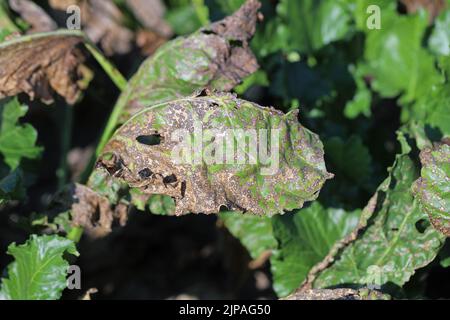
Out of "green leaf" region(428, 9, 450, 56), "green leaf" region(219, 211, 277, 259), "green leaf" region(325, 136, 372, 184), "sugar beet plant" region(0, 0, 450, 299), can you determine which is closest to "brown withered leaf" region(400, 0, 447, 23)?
"sugar beet plant" region(0, 0, 450, 299)

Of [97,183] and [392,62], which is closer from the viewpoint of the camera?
[97,183]

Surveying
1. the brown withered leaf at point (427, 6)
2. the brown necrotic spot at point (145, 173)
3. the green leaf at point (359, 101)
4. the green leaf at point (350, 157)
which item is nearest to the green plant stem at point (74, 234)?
the brown necrotic spot at point (145, 173)

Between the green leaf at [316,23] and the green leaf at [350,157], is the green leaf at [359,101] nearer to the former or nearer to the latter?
the green leaf at [316,23]

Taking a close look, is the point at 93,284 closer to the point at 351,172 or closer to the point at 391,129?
the point at 351,172

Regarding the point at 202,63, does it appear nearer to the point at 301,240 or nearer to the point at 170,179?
the point at 170,179

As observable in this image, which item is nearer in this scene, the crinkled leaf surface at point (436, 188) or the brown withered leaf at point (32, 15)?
the crinkled leaf surface at point (436, 188)

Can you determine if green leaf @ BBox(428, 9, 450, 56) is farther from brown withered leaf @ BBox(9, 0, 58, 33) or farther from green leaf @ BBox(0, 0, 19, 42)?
green leaf @ BBox(0, 0, 19, 42)

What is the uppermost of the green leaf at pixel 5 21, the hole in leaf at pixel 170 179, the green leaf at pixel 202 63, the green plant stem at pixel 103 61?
the green leaf at pixel 5 21

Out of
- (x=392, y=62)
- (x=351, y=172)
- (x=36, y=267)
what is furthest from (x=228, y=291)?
(x=392, y=62)
